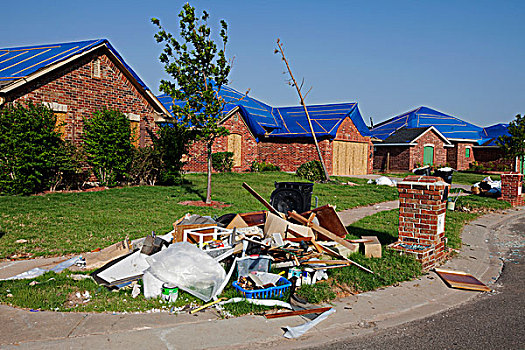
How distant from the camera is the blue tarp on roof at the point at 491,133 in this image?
3765 centimetres

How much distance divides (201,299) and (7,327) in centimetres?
200

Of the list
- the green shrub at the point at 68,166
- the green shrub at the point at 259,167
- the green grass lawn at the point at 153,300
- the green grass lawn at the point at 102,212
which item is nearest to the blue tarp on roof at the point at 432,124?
the green shrub at the point at 259,167

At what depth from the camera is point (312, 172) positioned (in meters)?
22.5

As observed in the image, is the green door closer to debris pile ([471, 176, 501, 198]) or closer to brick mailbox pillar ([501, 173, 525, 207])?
debris pile ([471, 176, 501, 198])

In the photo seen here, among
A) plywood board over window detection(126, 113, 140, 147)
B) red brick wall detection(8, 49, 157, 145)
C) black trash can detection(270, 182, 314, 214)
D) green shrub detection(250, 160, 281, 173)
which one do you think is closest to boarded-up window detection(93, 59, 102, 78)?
red brick wall detection(8, 49, 157, 145)

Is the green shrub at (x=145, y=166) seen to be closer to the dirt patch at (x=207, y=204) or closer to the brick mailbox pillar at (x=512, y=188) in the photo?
the dirt patch at (x=207, y=204)

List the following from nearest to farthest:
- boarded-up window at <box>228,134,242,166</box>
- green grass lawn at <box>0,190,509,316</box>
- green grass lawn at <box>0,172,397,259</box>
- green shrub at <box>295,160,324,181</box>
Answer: green grass lawn at <box>0,190,509,316</box> < green grass lawn at <box>0,172,397,259</box> < green shrub at <box>295,160,324,181</box> < boarded-up window at <box>228,134,242,166</box>

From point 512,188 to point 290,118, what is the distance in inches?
630

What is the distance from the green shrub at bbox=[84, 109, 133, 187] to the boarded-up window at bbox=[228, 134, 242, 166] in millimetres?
10210

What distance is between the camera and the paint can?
499 cm

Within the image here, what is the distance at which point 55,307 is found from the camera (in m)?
4.75

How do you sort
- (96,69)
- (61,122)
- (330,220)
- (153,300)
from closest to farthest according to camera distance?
(153,300) → (330,220) → (61,122) → (96,69)

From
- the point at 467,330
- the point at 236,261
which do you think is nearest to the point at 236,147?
the point at 236,261

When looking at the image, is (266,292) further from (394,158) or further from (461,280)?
(394,158)
